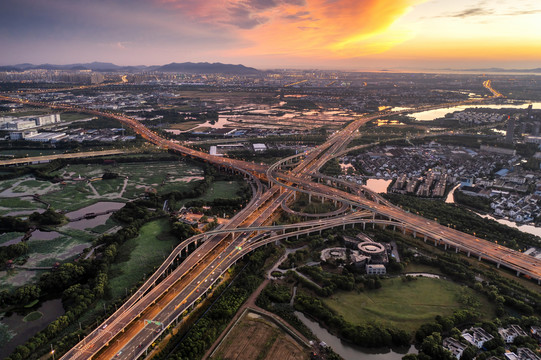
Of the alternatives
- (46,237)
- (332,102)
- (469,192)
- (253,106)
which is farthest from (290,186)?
(332,102)

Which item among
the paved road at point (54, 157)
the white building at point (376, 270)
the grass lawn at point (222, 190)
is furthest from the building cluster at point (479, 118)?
the paved road at point (54, 157)

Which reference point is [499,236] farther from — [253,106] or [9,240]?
[253,106]

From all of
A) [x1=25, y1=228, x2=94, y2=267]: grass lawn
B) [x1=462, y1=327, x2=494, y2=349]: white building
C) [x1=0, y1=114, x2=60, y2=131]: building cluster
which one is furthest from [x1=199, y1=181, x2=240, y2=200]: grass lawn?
[x1=0, y1=114, x2=60, y2=131]: building cluster

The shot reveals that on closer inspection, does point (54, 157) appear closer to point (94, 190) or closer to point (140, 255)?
point (94, 190)

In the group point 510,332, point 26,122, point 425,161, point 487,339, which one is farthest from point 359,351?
point 26,122

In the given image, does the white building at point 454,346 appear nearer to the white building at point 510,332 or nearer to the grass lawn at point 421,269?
the white building at point 510,332

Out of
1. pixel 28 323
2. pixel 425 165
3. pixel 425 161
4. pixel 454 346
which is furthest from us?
pixel 425 161
